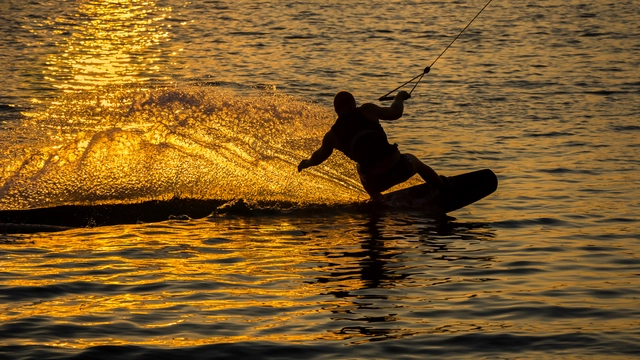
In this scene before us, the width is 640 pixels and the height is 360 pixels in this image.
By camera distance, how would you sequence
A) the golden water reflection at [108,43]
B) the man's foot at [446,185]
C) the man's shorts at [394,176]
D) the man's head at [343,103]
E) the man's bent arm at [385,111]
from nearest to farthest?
1. the man's head at [343,103]
2. the man's bent arm at [385,111]
3. the man's shorts at [394,176]
4. the man's foot at [446,185]
5. the golden water reflection at [108,43]

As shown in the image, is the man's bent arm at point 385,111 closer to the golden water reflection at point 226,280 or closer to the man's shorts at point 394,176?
the man's shorts at point 394,176

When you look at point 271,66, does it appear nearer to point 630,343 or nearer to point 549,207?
point 549,207

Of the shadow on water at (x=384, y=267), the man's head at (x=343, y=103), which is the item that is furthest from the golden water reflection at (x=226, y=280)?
the man's head at (x=343, y=103)

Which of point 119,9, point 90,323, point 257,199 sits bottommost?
point 119,9

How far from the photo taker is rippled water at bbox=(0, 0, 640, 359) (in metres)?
9.91

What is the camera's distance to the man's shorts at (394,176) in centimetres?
1476

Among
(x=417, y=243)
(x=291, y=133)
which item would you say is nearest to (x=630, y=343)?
(x=417, y=243)

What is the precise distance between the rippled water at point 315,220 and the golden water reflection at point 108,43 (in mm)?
235

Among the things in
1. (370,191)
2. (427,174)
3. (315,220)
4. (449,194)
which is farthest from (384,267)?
(449,194)

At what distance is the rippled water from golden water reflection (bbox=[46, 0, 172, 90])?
24 cm

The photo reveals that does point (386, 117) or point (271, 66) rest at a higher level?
point (386, 117)

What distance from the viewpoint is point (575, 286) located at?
1141 cm

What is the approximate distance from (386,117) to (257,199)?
240 centimetres

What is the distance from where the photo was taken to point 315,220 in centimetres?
1506
